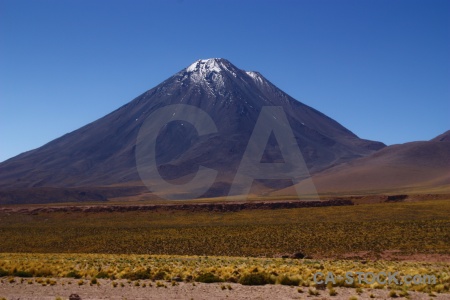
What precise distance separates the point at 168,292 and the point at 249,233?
2566 centimetres

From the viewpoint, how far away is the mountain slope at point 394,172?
4830 inches

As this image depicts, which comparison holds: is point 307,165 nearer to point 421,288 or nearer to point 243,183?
point 243,183

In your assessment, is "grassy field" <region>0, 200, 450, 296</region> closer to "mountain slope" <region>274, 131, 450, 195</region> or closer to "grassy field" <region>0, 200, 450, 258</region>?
"grassy field" <region>0, 200, 450, 258</region>

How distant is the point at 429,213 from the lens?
48.2 metres

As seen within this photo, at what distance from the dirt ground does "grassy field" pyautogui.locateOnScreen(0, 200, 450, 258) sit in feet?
51.0

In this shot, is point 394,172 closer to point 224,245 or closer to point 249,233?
point 249,233

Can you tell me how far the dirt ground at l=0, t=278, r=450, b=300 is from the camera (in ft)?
42.5

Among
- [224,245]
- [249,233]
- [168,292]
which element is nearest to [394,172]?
[249,233]

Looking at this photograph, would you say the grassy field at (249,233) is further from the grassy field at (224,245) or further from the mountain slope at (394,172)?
the mountain slope at (394,172)

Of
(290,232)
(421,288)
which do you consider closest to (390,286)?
(421,288)

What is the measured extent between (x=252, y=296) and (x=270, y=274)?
2493mm

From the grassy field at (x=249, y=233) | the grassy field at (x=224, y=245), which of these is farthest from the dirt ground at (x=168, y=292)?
the grassy field at (x=249, y=233)

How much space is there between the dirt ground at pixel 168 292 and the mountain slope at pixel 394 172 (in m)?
Result: 101

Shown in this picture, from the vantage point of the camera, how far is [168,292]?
45.3ft
